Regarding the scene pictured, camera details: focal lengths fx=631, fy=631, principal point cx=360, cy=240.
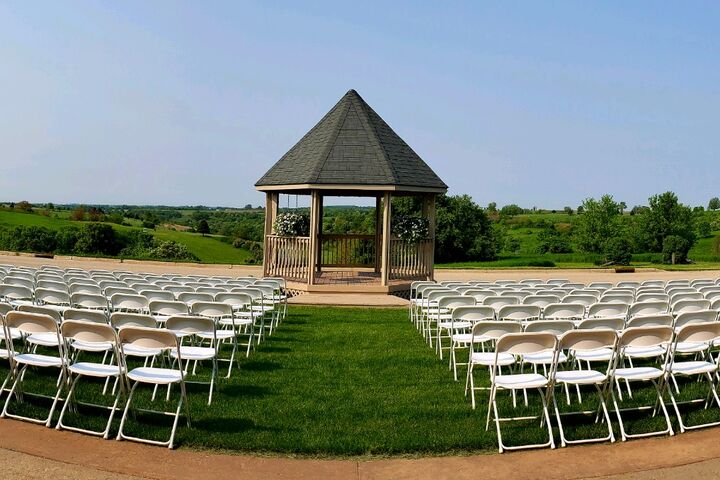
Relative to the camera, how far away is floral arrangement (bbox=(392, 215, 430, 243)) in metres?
17.1

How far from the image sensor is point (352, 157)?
1669 centimetres

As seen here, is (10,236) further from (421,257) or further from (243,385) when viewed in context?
(243,385)

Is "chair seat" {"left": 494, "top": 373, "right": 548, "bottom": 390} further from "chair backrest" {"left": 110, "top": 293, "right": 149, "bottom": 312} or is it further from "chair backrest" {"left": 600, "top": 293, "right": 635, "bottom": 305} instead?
"chair backrest" {"left": 110, "top": 293, "right": 149, "bottom": 312}

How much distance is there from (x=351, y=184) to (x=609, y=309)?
350 inches

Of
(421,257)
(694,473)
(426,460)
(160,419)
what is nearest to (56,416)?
(160,419)

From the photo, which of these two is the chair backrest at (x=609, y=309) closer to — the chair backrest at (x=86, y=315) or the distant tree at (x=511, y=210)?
the chair backrest at (x=86, y=315)

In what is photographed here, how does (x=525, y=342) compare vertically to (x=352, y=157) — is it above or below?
below

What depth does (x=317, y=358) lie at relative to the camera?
317 inches

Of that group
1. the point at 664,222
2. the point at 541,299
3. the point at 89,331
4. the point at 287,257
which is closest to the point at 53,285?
the point at 89,331

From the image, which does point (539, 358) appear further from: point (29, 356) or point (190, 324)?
point (29, 356)

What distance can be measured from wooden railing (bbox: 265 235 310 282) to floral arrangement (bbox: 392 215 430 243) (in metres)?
2.48

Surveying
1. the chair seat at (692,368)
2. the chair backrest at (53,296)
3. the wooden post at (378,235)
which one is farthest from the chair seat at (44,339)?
the wooden post at (378,235)

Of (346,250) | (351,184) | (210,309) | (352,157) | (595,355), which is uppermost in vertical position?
(352,157)

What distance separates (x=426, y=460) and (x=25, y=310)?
4136 mm
